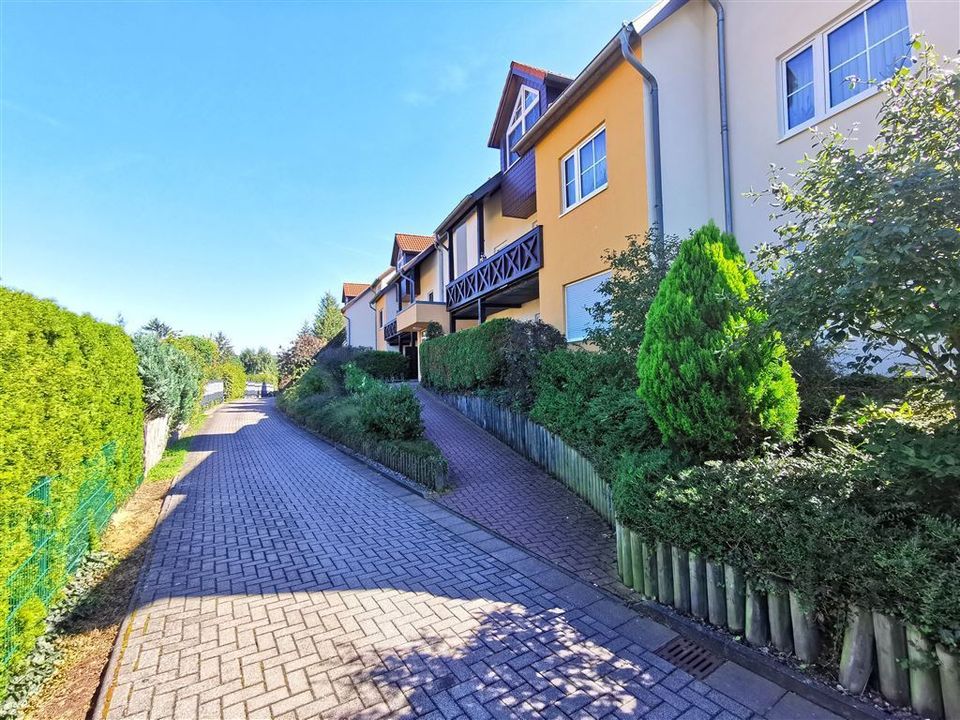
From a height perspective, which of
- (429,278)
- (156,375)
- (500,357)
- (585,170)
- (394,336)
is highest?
(429,278)

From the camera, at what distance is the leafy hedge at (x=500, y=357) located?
9891 mm

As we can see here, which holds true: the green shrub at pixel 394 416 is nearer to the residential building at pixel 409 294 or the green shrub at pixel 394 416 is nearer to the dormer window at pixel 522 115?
the dormer window at pixel 522 115

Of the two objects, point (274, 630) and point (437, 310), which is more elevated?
point (437, 310)

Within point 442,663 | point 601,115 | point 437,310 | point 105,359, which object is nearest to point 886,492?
point 442,663

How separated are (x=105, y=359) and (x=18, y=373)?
2856mm

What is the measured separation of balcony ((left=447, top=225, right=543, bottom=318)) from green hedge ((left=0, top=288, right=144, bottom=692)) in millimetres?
9441

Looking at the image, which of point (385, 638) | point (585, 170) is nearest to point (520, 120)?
point (585, 170)

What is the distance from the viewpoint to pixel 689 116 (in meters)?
9.10

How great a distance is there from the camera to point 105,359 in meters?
5.93

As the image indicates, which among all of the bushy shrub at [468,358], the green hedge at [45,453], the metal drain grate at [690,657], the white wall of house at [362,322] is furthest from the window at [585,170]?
the white wall of house at [362,322]

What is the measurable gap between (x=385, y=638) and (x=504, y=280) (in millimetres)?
11331

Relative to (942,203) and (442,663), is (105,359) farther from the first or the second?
(942,203)

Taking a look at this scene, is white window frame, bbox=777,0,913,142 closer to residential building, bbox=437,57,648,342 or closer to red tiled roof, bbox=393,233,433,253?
residential building, bbox=437,57,648,342

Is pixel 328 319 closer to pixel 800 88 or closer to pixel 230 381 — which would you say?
pixel 230 381
